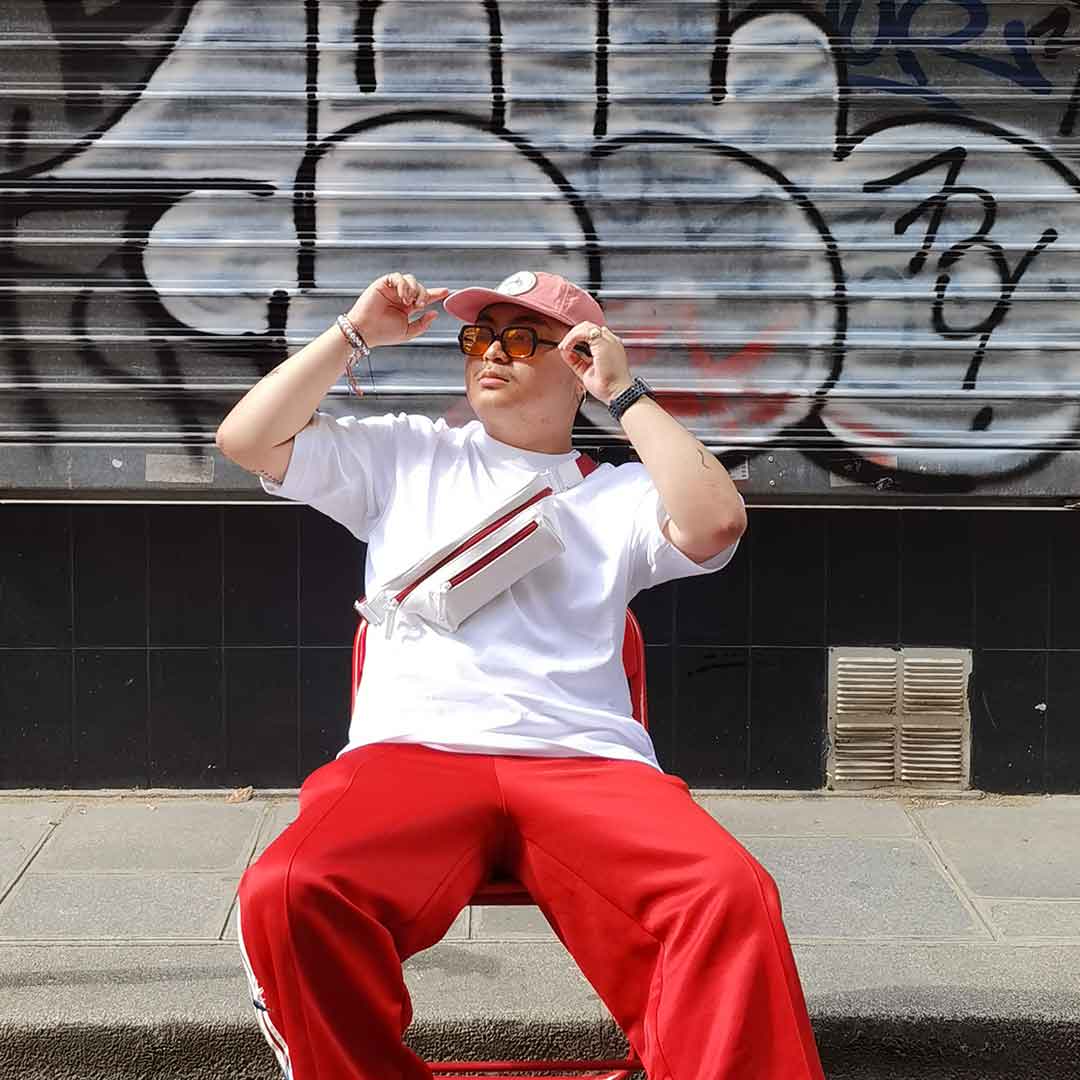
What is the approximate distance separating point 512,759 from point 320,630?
2.03m

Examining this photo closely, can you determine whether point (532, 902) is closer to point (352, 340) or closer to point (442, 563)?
point (442, 563)

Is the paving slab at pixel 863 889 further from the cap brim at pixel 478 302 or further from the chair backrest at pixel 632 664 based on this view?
the cap brim at pixel 478 302

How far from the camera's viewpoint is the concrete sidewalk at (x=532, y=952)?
325 cm

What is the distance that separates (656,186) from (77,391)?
71.2 inches

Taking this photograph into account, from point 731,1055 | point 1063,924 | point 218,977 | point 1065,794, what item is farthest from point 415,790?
point 1065,794

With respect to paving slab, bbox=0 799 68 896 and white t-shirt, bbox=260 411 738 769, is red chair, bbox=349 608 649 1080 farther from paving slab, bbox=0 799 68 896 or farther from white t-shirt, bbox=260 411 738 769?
paving slab, bbox=0 799 68 896

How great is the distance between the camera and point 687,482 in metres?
2.79

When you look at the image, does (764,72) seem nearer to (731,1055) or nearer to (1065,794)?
(1065,794)

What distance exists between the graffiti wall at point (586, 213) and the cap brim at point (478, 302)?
4.30ft

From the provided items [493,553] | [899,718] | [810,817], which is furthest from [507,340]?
[899,718]

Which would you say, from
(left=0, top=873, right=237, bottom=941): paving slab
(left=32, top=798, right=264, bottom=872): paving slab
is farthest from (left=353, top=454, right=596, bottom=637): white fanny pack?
(left=32, top=798, right=264, bottom=872): paving slab

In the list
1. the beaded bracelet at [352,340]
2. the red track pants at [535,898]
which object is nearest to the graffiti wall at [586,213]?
the beaded bracelet at [352,340]

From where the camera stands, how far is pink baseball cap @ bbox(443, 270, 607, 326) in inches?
118

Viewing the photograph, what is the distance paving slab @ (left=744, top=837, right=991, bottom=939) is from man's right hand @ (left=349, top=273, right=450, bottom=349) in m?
1.81
